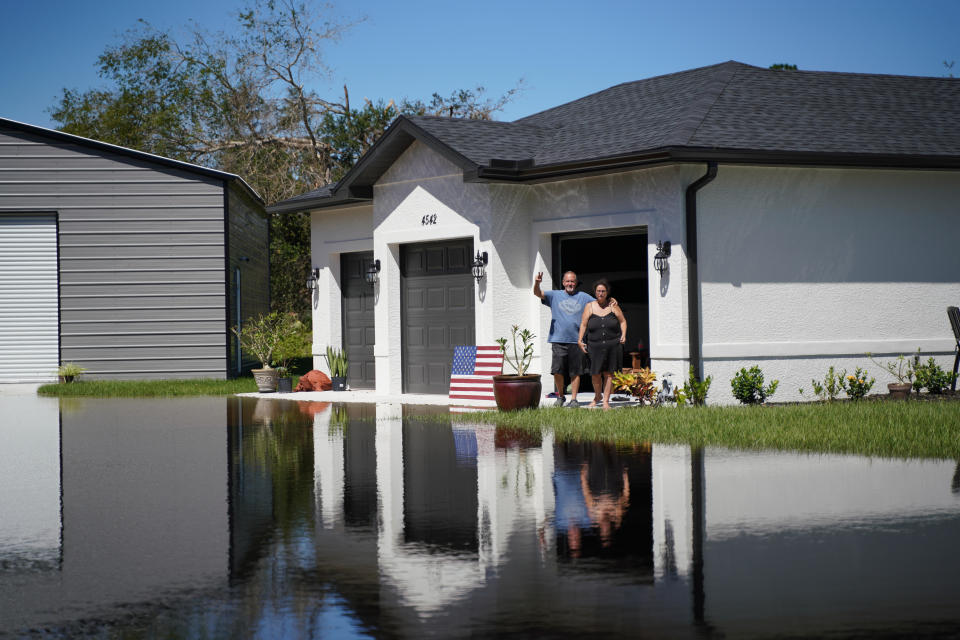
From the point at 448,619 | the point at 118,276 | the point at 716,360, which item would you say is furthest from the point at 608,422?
the point at 118,276

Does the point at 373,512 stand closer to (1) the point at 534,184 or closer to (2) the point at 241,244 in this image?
(1) the point at 534,184

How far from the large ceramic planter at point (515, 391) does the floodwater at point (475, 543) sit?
3.26 meters

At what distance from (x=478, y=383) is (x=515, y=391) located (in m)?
2.02

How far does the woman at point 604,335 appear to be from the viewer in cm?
1555

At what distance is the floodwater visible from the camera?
5137 millimetres

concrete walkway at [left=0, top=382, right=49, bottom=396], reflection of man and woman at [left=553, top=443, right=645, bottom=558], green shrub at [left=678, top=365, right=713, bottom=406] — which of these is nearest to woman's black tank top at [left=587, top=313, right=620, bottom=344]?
green shrub at [left=678, top=365, right=713, bottom=406]

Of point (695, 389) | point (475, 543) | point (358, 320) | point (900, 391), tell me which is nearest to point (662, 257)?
point (695, 389)

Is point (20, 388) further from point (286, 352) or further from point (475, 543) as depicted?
point (475, 543)

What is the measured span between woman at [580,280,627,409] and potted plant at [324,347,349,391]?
7145mm

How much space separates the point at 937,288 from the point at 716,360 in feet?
13.6

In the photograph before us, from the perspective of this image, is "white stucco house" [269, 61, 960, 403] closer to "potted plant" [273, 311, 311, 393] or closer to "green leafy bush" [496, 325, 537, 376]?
"green leafy bush" [496, 325, 537, 376]

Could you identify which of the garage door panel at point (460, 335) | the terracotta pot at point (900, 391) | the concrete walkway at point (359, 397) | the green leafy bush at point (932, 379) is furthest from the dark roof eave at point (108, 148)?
the green leafy bush at point (932, 379)

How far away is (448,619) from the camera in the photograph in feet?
16.8

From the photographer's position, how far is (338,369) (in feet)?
70.6
